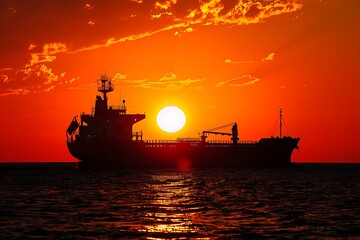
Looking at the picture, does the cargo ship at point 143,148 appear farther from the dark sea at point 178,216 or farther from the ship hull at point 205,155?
the dark sea at point 178,216

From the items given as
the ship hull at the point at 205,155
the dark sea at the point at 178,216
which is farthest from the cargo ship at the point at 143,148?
the dark sea at the point at 178,216

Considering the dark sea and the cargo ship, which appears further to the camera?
the cargo ship

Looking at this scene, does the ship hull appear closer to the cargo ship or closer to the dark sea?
the cargo ship

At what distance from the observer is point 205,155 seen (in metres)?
123

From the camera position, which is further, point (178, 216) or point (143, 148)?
point (143, 148)

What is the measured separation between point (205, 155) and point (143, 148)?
1548 centimetres

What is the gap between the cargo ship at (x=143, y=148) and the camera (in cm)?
11200

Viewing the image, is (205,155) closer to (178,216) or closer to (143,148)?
(143,148)

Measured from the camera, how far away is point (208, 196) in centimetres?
4703

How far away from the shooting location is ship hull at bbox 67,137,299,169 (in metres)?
116

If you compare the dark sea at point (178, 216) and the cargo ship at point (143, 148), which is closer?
the dark sea at point (178, 216)

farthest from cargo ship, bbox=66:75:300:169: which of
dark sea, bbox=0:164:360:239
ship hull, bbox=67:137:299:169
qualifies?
dark sea, bbox=0:164:360:239

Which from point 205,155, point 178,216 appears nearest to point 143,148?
point 205,155

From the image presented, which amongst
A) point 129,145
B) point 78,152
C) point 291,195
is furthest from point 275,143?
point 291,195
